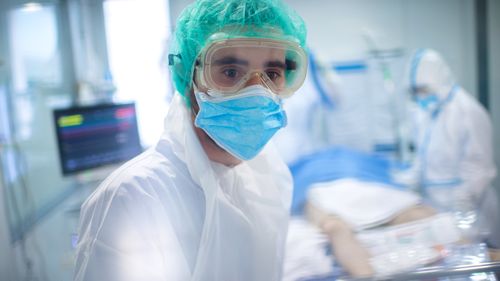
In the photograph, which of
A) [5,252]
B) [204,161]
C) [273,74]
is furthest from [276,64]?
[5,252]

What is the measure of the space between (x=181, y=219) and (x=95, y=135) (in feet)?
4.86

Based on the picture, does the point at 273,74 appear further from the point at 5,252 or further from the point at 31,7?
the point at 31,7

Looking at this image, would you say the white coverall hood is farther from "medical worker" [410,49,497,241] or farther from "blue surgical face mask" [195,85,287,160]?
"blue surgical face mask" [195,85,287,160]

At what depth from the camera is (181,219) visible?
88 cm

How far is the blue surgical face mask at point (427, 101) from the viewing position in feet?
8.67

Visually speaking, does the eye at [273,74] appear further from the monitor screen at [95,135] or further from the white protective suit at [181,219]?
the monitor screen at [95,135]

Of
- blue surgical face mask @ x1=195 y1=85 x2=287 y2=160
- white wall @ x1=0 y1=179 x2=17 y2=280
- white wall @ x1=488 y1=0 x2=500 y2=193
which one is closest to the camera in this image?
blue surgical face mask @ x1=195 y1=85 x2=287 y2=160

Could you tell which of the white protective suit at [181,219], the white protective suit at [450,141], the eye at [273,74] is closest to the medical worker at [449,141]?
the white protective suit at [450,141]

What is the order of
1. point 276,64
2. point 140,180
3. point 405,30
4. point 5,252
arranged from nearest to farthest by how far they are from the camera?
point 140,180 < point 276,64 < point 5,252 < point 405,30

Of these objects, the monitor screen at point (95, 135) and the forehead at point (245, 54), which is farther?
the monitor screen at point (95, 135)

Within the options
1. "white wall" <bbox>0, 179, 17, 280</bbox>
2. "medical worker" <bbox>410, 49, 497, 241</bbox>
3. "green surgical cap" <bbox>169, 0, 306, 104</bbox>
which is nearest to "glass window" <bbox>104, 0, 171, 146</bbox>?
"white wall" <bbox>0, 179, 17, 280</bbox>

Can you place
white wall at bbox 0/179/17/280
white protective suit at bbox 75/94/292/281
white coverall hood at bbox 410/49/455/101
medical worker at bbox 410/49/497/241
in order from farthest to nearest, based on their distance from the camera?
1. white coverall hood at bbox 410/49/455/101
2. medical worker at bbox 410/49/497/241
3. white wall at bbox 0/179/17/280
4. white protective suit at bbox 75/94/292/281

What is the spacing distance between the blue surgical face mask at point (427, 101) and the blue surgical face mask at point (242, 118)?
6.57 feet

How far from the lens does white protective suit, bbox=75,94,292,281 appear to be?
78 centimetres
